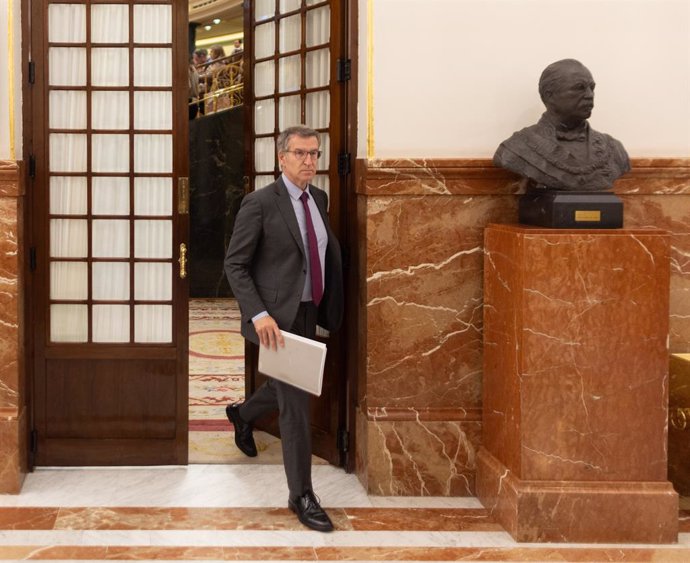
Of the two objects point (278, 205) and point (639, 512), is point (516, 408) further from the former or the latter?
point (278, 205)

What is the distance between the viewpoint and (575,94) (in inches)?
189

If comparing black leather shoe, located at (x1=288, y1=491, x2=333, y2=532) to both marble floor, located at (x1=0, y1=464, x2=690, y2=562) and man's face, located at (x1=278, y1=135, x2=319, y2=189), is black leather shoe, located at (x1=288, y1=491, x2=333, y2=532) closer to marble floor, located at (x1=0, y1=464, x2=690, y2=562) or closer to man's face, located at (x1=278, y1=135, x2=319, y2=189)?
marble floor, located at (x1=0, y1=464, x2=690, y2=562)

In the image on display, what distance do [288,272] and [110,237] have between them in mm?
1355

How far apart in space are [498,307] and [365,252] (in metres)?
0.72

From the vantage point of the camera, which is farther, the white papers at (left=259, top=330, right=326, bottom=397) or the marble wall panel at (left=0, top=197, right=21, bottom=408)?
the marble wall panel at (left=0, top=197, right=21, bottom=408)

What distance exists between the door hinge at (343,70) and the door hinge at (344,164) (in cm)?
38

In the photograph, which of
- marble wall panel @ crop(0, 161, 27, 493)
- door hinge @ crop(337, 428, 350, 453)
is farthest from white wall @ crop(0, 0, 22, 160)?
door hinge @ crop(337, 428, 350, 453)

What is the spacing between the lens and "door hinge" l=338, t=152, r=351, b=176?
18.3 feet

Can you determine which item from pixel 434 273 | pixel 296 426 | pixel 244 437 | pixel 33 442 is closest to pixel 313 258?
pixel 434 273

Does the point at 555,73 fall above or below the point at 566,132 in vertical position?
above

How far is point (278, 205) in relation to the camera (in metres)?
4.89

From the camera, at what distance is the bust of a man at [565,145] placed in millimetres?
4820

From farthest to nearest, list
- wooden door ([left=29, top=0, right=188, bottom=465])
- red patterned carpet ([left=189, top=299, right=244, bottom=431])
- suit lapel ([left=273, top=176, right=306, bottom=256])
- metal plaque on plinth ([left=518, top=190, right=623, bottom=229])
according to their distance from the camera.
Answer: red patterned carpet ([left=189, top=299, right=244, bottom=431]) → wooden door ([left=29, top=0, right=188, bottom=465]) → suit lapel ([left=273, top=176, right=306, bottom=256]) → metal plaque on plinth ([left=518, top=190, right=623, bottom=229])

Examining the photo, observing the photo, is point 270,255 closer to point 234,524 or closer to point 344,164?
point 344,164
